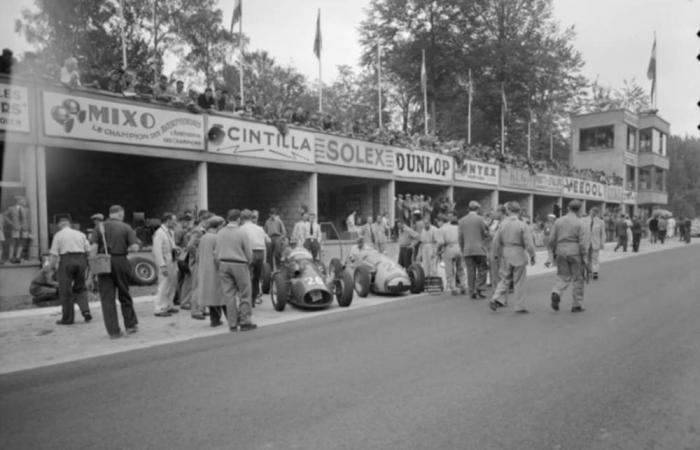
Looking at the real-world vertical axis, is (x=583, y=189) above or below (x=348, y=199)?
above

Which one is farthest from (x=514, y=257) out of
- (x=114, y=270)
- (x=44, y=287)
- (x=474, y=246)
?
(x=44, y=287)

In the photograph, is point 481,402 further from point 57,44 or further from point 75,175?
point 57,44

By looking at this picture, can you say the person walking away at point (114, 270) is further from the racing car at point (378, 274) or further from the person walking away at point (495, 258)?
the person walking away at point (495, 258)

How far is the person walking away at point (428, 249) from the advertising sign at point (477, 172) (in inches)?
535

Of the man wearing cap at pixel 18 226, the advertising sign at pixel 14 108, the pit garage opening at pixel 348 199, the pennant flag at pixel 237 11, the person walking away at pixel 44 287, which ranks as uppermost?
the pennant flag at pixel 237 11

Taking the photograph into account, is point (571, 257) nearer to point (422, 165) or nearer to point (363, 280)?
point (363, 280)

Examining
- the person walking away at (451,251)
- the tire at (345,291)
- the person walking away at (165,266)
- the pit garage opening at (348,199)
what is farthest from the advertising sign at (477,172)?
the person walking away at (165,266)

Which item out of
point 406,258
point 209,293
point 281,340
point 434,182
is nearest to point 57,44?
point 434,182

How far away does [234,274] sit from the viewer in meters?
8.13

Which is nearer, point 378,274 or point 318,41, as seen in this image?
point 378,274

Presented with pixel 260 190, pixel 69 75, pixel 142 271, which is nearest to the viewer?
pixel 69 75

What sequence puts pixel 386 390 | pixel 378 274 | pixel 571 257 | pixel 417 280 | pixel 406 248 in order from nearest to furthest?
1. pixel 386 390
2. pixel 571 257
3. pixel 378 274
4. pixel 417 280
5. pixel 406 248

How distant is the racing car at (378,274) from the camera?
1174 cm

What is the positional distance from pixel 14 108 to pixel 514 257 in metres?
11.0
